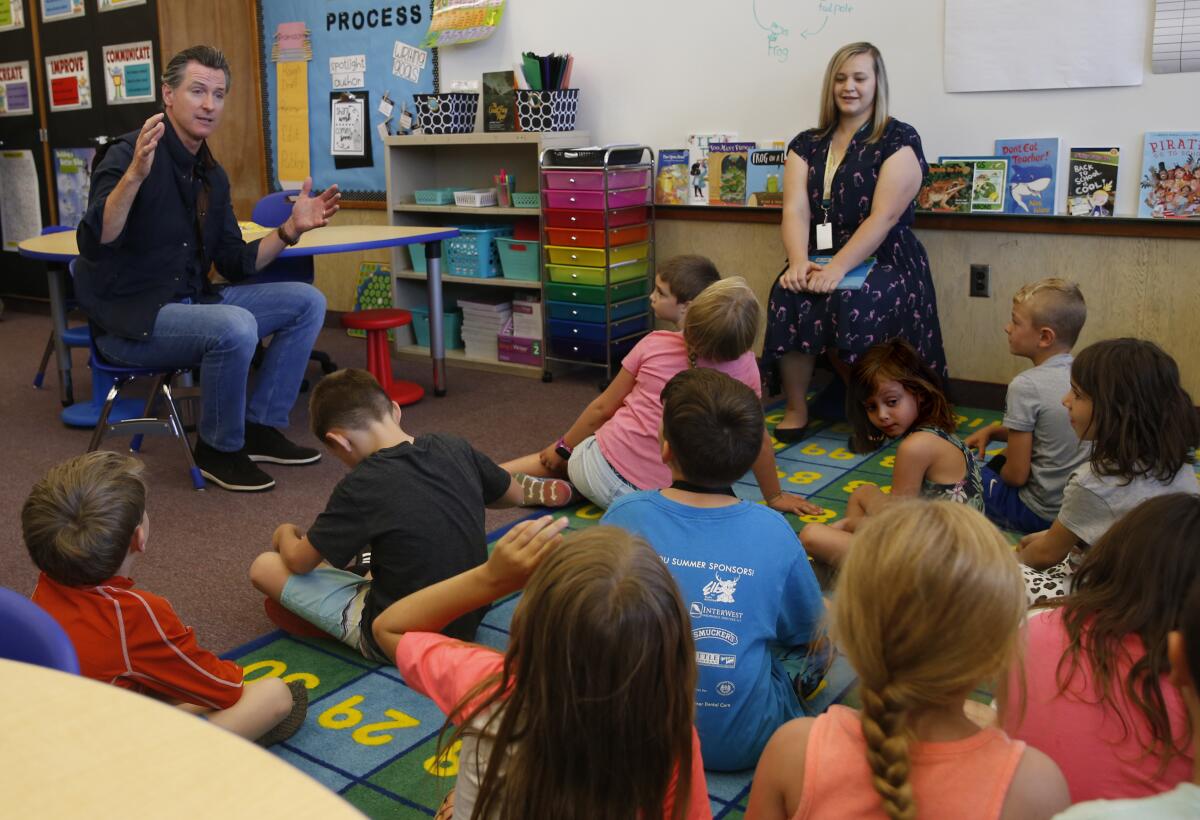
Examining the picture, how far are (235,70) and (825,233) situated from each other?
349 centimetres

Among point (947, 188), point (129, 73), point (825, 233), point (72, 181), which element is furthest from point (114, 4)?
point (947, 188)

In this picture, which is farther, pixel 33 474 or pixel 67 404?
pixel 67 404

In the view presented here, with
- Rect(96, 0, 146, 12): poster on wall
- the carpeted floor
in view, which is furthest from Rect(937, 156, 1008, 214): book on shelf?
Rect(96, 0, 146, 12): poster on wall

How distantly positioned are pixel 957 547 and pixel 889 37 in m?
3.44

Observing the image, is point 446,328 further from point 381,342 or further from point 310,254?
point 310,254

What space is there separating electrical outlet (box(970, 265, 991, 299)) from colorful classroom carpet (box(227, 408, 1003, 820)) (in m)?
2.29

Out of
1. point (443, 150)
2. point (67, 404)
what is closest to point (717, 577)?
point (67, 404)

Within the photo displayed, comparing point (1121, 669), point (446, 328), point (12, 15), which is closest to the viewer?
point (1121, 669)

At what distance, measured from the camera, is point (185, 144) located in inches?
136

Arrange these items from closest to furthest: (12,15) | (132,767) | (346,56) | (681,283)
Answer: (132,767), (681,283), (346,56), (12,15)

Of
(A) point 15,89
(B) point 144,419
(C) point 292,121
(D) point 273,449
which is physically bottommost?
(D) point 273,449

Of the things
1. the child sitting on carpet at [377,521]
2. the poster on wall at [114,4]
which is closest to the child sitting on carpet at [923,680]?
the child sitting on carpet at [377,521]

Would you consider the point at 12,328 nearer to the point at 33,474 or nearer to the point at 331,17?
the point at 331,17

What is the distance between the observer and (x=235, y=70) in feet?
19.2
